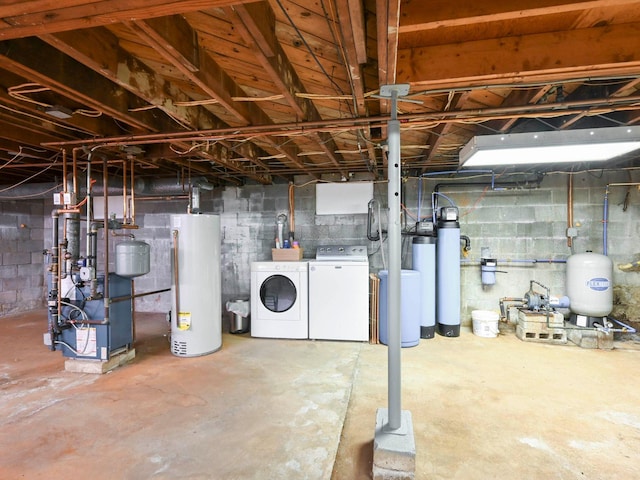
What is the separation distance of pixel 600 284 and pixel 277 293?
12.3ft

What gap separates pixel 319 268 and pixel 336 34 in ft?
8.70

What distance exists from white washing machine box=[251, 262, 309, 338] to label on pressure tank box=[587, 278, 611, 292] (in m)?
3.25

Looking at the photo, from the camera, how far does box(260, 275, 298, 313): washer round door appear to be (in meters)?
3.91

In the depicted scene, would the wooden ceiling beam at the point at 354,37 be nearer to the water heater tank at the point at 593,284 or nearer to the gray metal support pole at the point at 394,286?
the gray metal support pole at the point at 394,286

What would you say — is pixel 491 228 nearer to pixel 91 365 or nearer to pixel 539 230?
pixel 539 230

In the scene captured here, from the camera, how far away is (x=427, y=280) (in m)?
3.89

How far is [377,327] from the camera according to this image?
12.2 ft

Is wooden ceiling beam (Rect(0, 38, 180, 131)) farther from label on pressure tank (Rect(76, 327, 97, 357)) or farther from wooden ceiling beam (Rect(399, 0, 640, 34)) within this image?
label on pressure tank (Rect(76, 327, 97, 357))

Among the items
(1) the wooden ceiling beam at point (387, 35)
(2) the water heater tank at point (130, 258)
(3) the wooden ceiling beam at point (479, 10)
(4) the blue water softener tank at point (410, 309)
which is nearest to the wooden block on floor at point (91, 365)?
(2) the water heater tank at point (130, 258)

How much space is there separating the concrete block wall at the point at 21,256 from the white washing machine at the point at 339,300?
4994 millimetres

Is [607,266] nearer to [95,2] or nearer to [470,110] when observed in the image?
[470,110]

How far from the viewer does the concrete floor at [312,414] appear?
175 cm

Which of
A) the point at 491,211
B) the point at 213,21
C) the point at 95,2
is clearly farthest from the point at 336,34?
the point at 491,211

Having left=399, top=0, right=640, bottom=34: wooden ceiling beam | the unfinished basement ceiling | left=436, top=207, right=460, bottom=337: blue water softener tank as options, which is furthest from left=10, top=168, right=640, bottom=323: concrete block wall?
left=399, top=0, right=640, bottom=34: wooden ceiling beam
